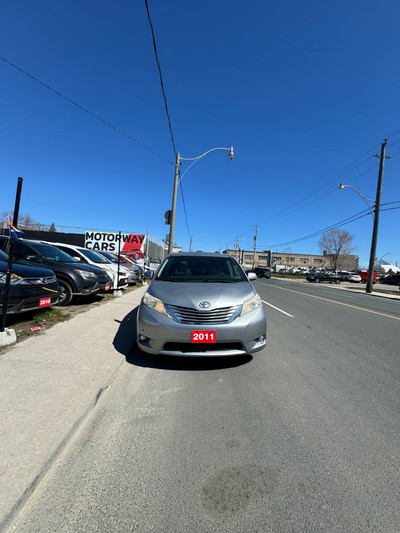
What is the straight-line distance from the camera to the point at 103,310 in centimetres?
723

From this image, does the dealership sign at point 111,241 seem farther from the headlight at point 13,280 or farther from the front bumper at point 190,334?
the front bumper at point 190,334

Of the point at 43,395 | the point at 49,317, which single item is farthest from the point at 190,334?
the point at 49,317

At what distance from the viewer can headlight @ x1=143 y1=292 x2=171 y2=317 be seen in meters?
3.73

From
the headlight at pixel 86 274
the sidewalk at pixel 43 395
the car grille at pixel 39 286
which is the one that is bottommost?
the sidewalk at pixel 43 395

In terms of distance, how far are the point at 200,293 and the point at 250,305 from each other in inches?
28.4

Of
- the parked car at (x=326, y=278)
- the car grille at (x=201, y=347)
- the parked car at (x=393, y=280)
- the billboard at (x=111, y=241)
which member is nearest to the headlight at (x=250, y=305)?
the car grille at (x=201, y=347)

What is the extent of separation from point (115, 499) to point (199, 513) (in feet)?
1.78

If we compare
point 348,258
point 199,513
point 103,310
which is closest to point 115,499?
point 199,513

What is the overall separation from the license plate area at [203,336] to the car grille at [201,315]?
0.13 metres

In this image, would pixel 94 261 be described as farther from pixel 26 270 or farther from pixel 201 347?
pixel 201 347

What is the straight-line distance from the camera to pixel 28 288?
5.04 m

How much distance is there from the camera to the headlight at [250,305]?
12.6ft

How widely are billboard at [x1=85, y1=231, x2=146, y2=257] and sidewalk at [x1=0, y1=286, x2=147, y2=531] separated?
2458 centimetres

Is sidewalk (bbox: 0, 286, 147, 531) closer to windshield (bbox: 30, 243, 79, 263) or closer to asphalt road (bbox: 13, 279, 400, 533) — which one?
asphalt road (bbox: 13, 279, 400, 533)
